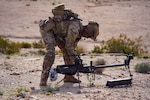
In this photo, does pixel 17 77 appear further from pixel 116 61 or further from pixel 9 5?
pixel 9 5

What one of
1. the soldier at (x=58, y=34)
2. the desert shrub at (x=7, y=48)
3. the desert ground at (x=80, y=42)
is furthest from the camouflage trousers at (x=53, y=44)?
the desert shrub at (x=7, y=48)

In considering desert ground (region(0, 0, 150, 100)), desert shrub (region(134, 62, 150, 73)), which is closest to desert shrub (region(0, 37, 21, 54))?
desert ground (region(0, 0, 150, 100))

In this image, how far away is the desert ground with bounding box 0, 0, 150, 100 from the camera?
10703 mm

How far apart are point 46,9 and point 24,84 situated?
111 ft

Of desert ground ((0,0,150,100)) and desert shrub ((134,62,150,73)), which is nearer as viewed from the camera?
desert ground ((0,0,150,100))

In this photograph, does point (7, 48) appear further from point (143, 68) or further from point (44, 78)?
point (44, 78)

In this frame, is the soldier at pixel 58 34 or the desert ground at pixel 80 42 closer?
the desert ground at pixel 80 42

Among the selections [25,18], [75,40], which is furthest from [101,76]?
[25,18]

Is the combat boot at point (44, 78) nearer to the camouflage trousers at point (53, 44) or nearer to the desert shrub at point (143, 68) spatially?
the camouflage trousers at point (53, 44)

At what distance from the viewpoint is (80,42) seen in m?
29.2

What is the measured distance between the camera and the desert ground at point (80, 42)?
10703mm

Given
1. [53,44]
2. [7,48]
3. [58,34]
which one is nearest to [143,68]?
[58,34]

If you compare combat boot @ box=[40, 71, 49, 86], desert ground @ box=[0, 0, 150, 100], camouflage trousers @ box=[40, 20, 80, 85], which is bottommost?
desert ground @ box=[0, 0, 150, 100]

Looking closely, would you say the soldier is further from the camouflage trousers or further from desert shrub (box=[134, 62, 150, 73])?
desert shrub (box=[134, 62, 150, 73])
